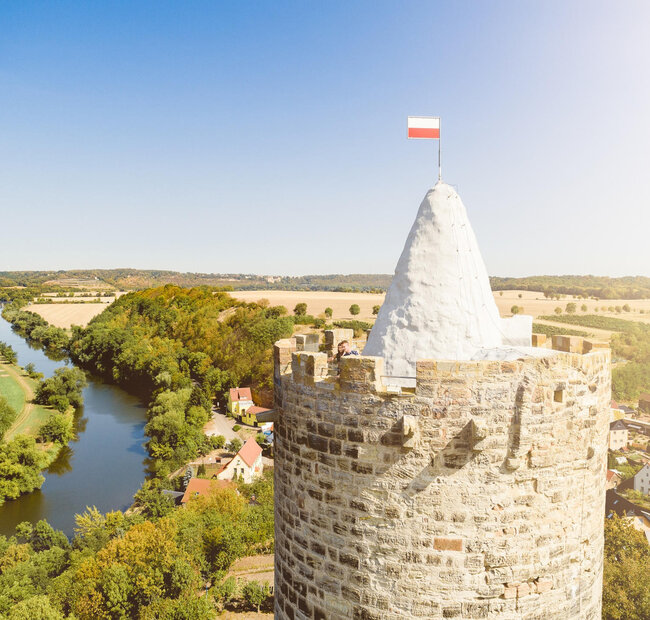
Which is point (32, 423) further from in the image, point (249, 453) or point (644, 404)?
point (644, 404)

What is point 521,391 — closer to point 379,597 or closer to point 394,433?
point 394,433

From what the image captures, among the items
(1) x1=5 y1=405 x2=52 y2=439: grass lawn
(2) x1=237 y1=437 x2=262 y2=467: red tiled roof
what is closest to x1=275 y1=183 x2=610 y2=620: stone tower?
(2) x1=237 y1=437 x2=262 y2=467: red tiled roof

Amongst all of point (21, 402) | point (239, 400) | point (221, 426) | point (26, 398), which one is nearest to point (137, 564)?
point (221, 426)

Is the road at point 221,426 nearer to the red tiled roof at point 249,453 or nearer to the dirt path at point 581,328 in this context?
the red tiled roof at point 249,453

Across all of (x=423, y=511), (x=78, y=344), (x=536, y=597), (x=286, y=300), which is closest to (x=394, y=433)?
(x=423, y=511)

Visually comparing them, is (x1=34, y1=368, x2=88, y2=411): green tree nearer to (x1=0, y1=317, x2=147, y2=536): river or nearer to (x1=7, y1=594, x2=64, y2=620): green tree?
(x1=0, y1=317, x2=147, y2=536): river

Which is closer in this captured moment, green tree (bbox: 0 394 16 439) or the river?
the river

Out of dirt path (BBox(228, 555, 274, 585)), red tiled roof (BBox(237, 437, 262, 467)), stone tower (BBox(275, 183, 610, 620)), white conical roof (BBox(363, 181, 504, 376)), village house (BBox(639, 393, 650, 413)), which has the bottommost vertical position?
dirt path (BBox(228, 555, 274, 585))
